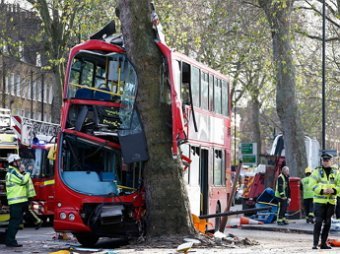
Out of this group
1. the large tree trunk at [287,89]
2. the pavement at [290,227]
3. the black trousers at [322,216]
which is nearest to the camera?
the black trousers at [322,216]

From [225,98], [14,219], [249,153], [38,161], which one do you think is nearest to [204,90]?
[225,98]

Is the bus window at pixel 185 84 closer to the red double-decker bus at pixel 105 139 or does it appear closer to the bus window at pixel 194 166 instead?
the red double-decker bus at pixel 105 139

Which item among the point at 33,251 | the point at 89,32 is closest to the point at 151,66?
the point at 33,251

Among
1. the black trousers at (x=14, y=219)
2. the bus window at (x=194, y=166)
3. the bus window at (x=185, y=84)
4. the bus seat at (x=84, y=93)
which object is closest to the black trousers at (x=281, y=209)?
the bus window at (x=194, y=166)

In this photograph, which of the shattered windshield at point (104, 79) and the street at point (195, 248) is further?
the shattered windshield at point (104, 79)

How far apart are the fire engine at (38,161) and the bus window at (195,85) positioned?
278 inches

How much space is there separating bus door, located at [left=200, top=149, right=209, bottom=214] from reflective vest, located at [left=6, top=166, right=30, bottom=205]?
4.70 m

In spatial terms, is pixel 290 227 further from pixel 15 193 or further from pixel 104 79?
pixel 15 193

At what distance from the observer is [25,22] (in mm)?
43531

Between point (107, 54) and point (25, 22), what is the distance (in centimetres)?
2581

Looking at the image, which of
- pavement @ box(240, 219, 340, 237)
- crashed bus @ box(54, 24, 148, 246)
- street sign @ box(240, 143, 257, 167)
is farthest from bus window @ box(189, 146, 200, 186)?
street sign @ box(240, 143, 257, 167)

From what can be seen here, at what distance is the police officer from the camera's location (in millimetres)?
18188

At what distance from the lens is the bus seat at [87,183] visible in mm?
17703

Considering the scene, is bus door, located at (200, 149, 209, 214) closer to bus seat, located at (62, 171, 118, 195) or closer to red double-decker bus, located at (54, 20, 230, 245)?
red double-decker bus, located at (54, 20, 230, 245)
